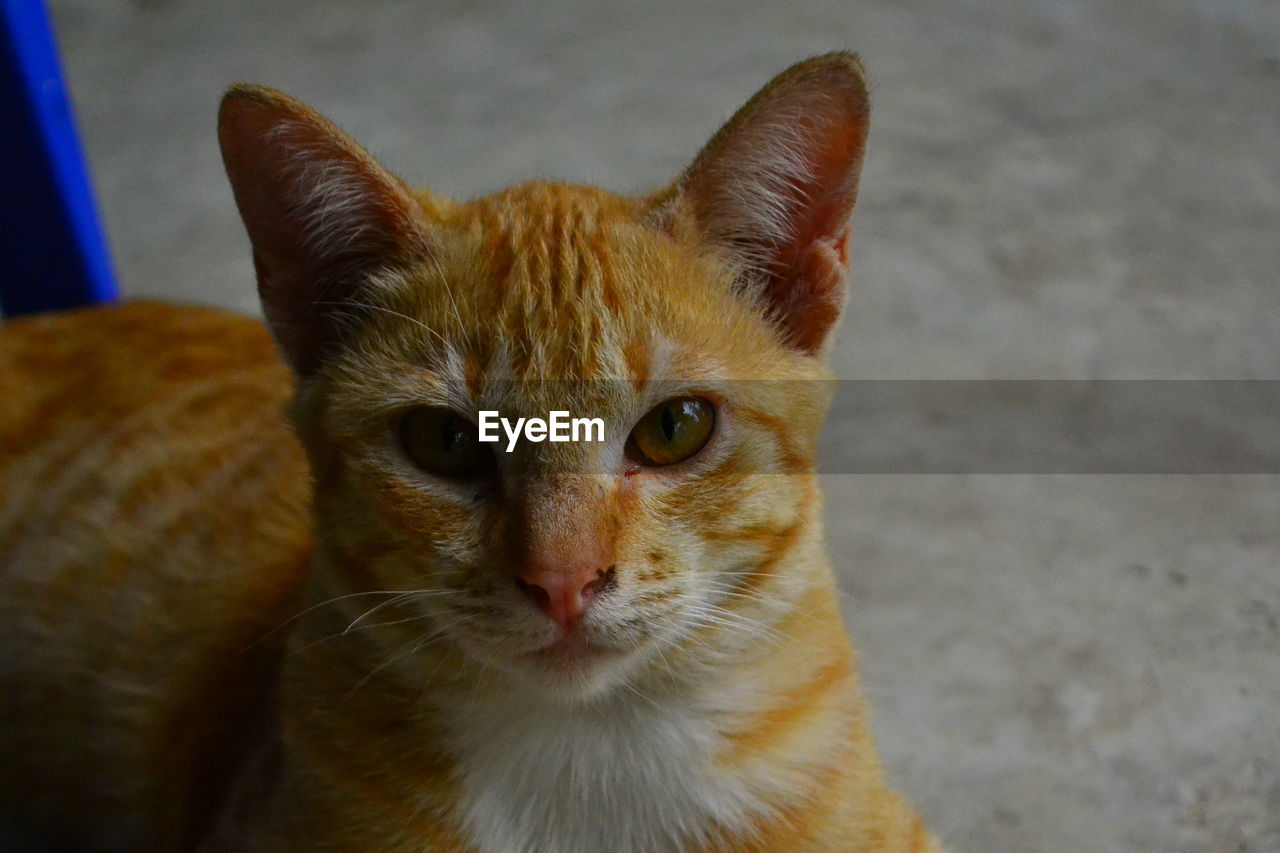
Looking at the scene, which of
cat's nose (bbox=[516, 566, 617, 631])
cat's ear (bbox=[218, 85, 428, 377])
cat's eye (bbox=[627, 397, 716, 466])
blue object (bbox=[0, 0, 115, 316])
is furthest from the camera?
blue object (bbox=[0, 0, 115, 316])

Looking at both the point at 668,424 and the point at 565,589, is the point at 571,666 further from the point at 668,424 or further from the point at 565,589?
the point at 668,424

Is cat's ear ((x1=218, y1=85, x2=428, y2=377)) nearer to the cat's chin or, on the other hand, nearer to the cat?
the cat

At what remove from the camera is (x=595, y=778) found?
1758mm

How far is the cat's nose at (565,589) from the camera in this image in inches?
58.2

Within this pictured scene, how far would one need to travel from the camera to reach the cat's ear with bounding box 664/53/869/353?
5.52 feet

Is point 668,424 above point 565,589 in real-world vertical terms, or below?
above

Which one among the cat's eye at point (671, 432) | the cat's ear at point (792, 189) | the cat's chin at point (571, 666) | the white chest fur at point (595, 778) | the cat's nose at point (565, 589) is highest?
the cat's ear at point (792, 189)

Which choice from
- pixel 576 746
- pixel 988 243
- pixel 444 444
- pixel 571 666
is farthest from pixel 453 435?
pixel 988 243

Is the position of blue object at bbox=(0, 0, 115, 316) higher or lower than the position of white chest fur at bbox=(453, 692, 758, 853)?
higher

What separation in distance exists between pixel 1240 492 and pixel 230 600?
212 centimetres

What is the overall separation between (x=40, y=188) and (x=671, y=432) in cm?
208

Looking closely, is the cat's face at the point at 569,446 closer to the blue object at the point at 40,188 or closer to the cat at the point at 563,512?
the cat at the point at 563,512

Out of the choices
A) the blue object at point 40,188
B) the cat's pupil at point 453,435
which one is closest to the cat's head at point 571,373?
the cat's pupil at point 453,435

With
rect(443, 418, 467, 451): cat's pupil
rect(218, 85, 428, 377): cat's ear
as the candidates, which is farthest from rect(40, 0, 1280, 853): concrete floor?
rect(218, 85, 428, 377): cat's ear
